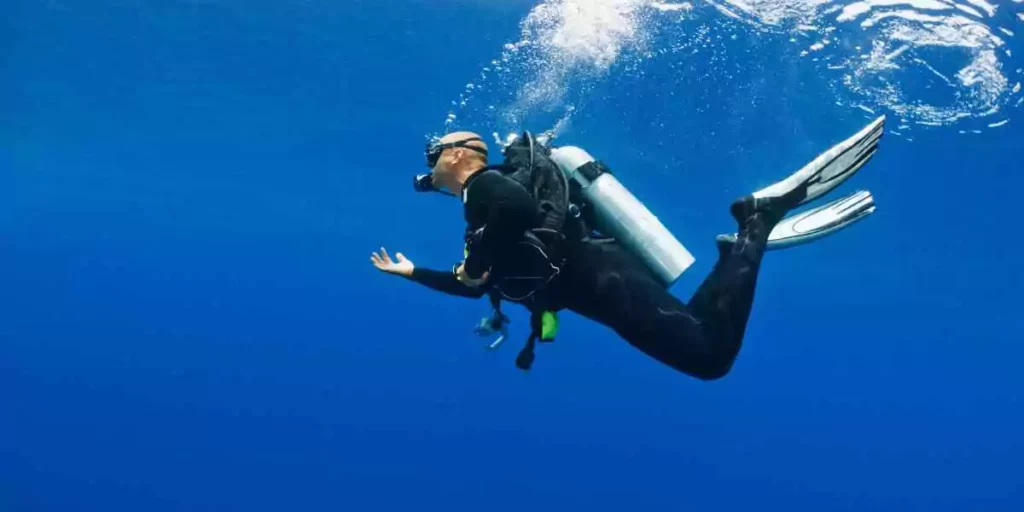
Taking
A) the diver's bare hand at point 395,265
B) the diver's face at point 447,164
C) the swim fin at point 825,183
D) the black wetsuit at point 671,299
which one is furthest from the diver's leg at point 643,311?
the diver's bare hand at point 395,265

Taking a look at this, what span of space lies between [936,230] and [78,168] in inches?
1495

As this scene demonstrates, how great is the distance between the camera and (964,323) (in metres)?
34.4

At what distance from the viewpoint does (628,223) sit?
4.21 m

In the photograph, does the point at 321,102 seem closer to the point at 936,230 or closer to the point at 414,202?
the point at 414,202

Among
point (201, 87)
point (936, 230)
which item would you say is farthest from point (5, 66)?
point (936, 230)

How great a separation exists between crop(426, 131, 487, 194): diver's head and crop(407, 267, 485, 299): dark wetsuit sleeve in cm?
66

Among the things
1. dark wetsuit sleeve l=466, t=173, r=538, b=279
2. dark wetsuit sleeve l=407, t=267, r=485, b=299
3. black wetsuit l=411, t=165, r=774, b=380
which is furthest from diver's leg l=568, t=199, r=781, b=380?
dark wetsuit sleeve l=407, t=267, r=485, b=299

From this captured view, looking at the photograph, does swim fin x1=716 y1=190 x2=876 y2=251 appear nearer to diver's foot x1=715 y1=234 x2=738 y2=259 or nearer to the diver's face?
diver's foot x1=715 y1=234 x2=738 y2=259

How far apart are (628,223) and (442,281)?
1.37m

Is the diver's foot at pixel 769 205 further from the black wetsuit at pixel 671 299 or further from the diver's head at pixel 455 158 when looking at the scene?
the diver's head at pixel 455 158

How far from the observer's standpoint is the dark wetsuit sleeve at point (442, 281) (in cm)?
469

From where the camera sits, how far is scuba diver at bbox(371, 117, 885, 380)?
12.6 ft

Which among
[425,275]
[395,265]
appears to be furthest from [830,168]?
[395,265]

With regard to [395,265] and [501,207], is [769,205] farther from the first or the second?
[395,265]
